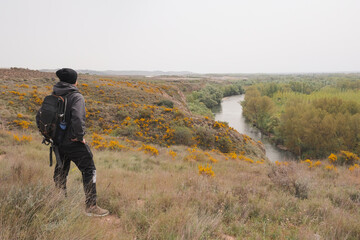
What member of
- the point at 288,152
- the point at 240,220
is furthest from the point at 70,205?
the point at 288,152

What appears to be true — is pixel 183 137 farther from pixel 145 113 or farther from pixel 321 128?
pixel 321 128

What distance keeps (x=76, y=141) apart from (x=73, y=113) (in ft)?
1.35

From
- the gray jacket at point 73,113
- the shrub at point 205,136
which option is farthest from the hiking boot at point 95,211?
Result: the shrub at point 205,136

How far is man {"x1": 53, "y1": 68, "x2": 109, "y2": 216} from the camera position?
2.70m

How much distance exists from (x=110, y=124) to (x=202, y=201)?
12.5 m

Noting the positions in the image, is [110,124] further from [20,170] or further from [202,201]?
[202,201]

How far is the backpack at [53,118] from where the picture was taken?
8.86 feet

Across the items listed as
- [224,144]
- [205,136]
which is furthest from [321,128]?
[205,136]

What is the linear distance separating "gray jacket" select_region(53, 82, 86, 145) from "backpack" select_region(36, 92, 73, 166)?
50mm

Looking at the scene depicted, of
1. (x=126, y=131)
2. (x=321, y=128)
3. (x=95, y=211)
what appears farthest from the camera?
(x=321, y=128)

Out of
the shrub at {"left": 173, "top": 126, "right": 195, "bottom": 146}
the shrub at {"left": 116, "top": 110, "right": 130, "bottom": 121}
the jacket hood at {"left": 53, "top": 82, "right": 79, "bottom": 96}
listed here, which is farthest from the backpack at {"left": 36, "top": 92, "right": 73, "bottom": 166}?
the shrub at {"left": 116, "top": 110, "right": 130, "bottom": 121}

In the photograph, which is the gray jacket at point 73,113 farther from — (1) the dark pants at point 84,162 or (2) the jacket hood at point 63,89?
(1) the dark pants at point 84,162

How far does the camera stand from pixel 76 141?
2.79m

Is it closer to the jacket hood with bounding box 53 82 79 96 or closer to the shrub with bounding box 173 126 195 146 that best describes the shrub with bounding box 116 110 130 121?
the shrub with bounding box 173 126 195 146
